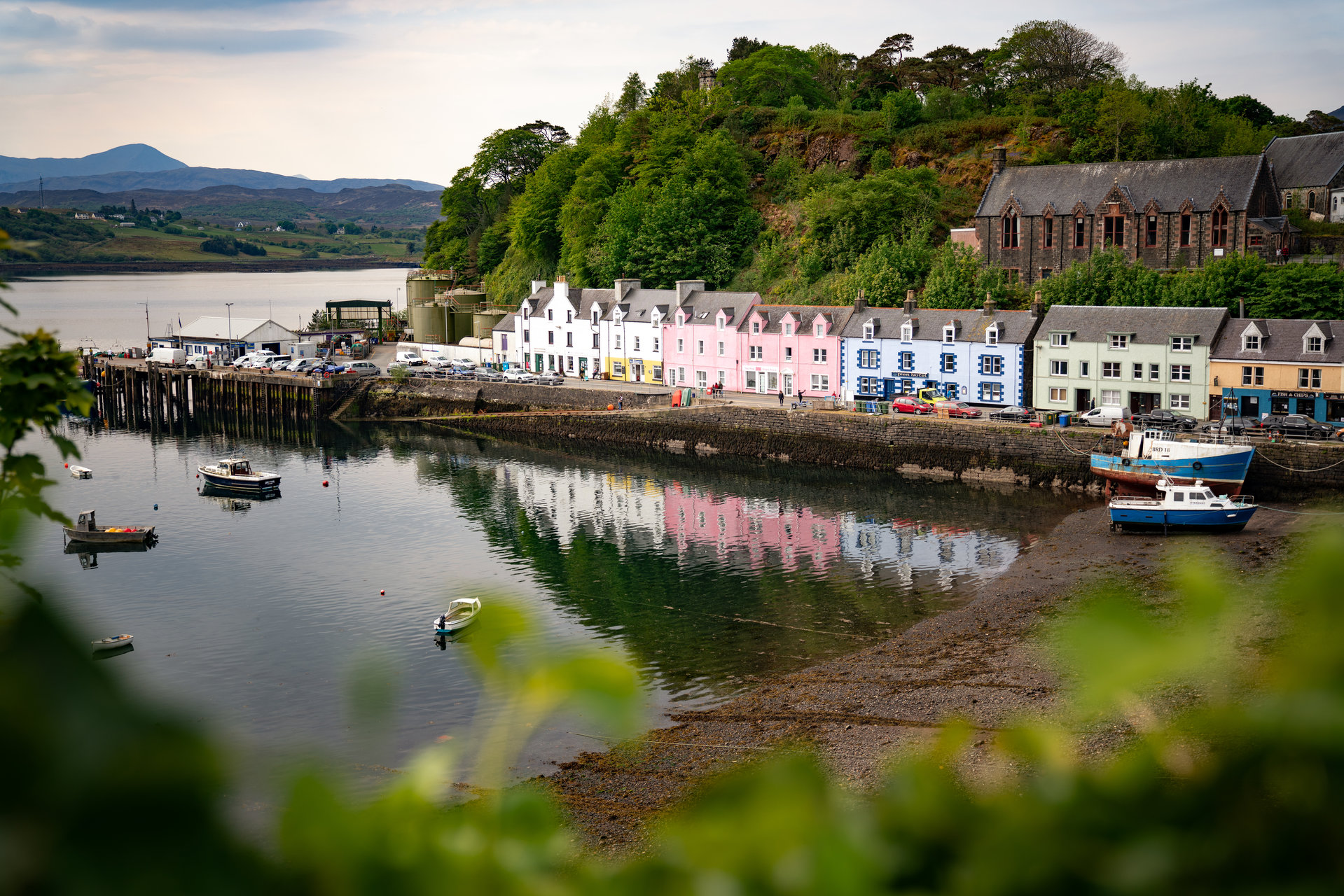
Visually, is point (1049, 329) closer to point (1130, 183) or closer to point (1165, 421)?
point (1165, 421)

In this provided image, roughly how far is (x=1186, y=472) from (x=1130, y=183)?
24572mm

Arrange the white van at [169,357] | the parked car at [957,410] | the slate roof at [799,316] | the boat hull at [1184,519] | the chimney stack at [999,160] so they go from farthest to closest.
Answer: the white van at [169,357]
the chimney stack at [999,160]
the slate roof at [799,316]
the parked car at [957,410]
the boat hull at [1184,519]

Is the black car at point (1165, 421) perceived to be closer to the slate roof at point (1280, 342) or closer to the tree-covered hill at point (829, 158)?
the slate roof at point (1280, 342)

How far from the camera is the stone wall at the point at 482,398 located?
188 ft

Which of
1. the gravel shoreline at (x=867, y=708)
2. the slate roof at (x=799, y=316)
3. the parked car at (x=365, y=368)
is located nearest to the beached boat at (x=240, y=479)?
the parked car at (x=365, y=368)

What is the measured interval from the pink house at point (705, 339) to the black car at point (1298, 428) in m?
25.6

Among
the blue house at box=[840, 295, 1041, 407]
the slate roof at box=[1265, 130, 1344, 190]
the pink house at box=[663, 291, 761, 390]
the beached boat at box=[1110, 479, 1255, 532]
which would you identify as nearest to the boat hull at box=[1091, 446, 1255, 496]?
the beached boat at box=[1110, 479, 1255, 532]

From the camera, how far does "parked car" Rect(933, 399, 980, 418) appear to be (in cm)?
4628

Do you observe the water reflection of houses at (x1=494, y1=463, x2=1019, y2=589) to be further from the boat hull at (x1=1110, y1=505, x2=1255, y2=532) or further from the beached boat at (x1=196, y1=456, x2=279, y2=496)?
A: the beached boat at (x1=196, y1=456, x2=279, y2=496)

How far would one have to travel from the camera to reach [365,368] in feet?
233

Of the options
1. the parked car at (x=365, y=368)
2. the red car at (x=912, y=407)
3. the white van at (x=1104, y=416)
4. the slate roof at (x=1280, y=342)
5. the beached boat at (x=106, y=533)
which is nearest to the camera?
the beached boat at (x=106, y=533)

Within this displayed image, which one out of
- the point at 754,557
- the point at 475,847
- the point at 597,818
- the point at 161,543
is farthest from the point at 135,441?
the point at 475,847

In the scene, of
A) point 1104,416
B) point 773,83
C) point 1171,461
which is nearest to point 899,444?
point 1104,416

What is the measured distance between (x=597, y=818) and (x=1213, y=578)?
16.4m
